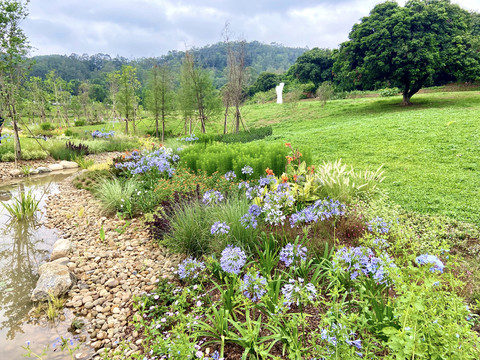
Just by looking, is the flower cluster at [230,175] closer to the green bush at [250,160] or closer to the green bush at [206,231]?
the green bush at [250,160]

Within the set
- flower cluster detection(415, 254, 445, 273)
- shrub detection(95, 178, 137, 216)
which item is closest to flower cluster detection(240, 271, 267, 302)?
flower cluster detection(415, 254, 445, 273)

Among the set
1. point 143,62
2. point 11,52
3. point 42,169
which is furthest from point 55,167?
point 143,62

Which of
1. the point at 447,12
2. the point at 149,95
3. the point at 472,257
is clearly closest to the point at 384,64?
the point at 447,12

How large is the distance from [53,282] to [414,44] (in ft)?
55.7

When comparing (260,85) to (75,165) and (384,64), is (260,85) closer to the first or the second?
(384,64)

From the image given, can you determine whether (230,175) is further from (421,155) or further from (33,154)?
(33,154)

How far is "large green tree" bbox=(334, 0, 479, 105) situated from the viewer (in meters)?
13.2

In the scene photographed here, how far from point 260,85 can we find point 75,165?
34.0 metres

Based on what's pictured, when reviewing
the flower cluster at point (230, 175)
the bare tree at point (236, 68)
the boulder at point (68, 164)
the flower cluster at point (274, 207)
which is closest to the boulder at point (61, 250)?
the flower cluster at point (230, 175)

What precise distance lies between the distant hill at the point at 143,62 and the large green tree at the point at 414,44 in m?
20.6

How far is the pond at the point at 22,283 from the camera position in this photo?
7.80ft

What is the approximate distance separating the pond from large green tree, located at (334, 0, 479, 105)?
1590 centimetres

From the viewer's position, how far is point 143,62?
5275 cm

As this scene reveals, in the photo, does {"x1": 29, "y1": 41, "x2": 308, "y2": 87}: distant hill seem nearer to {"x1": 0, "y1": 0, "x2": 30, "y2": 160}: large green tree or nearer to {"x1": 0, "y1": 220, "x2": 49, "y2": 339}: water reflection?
{"x1": 0, "y1": 0, "x2": 30, "y2": 160}: large green tree
